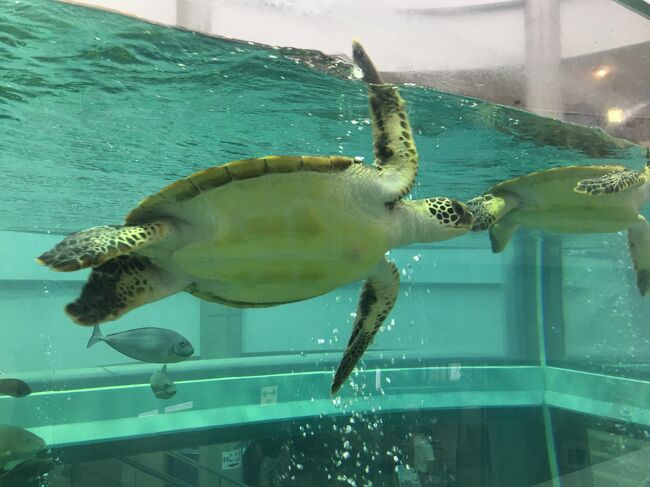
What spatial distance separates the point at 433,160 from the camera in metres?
8.55

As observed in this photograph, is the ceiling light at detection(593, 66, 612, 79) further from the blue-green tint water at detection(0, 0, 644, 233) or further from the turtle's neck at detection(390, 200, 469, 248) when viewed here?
the turtle's neck at detection(390, 200, 469, 248)

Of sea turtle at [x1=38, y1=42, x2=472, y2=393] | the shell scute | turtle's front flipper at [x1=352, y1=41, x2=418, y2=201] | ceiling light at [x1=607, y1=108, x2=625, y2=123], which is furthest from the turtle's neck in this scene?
ceiling light at [x1=607, y1=108, x2=625, y2=123]

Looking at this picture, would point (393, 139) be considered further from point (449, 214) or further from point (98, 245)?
point (98, 245)

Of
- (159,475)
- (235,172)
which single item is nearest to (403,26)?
(235,172)

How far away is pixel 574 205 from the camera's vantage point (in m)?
5.68

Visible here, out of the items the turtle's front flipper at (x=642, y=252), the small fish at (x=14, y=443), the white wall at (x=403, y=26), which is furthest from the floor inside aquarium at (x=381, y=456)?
the white wall at (x=403, y=26)

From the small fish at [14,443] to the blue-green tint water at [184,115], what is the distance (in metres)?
3.93

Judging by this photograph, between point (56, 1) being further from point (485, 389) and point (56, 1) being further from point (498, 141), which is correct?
point (485, 389)

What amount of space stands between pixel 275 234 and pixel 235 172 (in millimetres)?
500

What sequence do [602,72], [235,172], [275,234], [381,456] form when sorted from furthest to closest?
[381,456] → [602,72] → [275,234] → [235,172]

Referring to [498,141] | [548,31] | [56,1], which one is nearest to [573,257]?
[498,141]

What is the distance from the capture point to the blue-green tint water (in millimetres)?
4262

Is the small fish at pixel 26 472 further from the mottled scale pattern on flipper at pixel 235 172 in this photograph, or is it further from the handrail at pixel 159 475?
the mottled scale pattern on flipper at pixel 235 172

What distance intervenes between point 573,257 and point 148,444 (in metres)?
15.0
